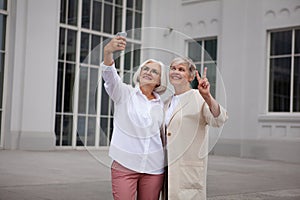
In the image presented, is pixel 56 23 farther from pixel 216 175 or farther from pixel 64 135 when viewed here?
pixel 216 175

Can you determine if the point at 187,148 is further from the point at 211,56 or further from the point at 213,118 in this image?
the point at 211,56

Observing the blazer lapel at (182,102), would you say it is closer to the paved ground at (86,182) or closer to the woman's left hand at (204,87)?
the woman's left hand at (204,87)

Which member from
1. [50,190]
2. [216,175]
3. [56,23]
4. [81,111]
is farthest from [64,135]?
[81,111]

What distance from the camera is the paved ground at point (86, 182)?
6363 mm

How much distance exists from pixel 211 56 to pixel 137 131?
13.2 meters

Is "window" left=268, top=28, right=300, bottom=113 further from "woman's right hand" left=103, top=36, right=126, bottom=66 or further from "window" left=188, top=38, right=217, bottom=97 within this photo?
"woman's right hand" left=103, top=36, right=126, bottom=66

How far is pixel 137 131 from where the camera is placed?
2.75 meters

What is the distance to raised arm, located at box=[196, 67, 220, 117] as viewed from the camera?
2.57 metres

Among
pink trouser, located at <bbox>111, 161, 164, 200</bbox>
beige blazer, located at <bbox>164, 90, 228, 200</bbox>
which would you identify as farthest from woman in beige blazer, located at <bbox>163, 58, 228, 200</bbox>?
pink trouser, located at <bbox>111, 161, 164, 200</bbox>

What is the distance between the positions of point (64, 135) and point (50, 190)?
901cm

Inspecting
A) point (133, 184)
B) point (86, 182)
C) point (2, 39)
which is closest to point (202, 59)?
Answer: point (133, 184)

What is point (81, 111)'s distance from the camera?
3.10 metres

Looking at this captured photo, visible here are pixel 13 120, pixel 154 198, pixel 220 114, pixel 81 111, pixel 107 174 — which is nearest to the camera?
pixel 220 114

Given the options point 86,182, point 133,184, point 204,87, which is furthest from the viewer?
point 86,182
